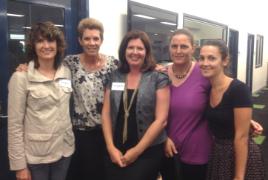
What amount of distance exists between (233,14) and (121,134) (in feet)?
23.7

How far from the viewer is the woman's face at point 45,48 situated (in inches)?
70.1

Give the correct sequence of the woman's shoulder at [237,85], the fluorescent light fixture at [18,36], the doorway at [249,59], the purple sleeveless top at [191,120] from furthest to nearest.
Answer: the doorway at [249,59], the fluorescent light fixture at [18,36], the purple sleeveless top at [191,120], the woman's shoulder at [237,85]

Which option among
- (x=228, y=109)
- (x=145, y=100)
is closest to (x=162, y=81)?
(x=145, y=100)

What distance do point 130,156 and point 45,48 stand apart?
776mm

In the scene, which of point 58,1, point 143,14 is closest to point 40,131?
point 58,1

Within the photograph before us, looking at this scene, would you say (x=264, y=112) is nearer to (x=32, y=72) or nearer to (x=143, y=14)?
(x=143, y=14)

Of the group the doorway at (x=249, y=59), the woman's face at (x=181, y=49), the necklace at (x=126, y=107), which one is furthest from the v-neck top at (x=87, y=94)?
the doorway at (x=249, y=59)

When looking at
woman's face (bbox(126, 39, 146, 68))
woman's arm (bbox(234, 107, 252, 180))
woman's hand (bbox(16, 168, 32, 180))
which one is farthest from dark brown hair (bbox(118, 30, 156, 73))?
woman's hand (bbox(16, 168, 32, 180))

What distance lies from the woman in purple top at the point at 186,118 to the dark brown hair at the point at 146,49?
0.53 ft

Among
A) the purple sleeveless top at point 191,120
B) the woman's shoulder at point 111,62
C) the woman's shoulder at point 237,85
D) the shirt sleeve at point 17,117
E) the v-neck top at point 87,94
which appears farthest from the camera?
the woman's shoulder at point 111,62

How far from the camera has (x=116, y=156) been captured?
6.23 ft

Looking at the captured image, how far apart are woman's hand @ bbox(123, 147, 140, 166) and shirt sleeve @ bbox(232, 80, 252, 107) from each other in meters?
0.62

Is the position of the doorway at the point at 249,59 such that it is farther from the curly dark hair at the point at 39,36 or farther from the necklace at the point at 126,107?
the curly dark hair at the point at 39,36

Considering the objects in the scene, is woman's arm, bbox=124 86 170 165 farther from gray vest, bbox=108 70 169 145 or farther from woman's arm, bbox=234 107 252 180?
woman's arm, bbox=234 107 252 180
